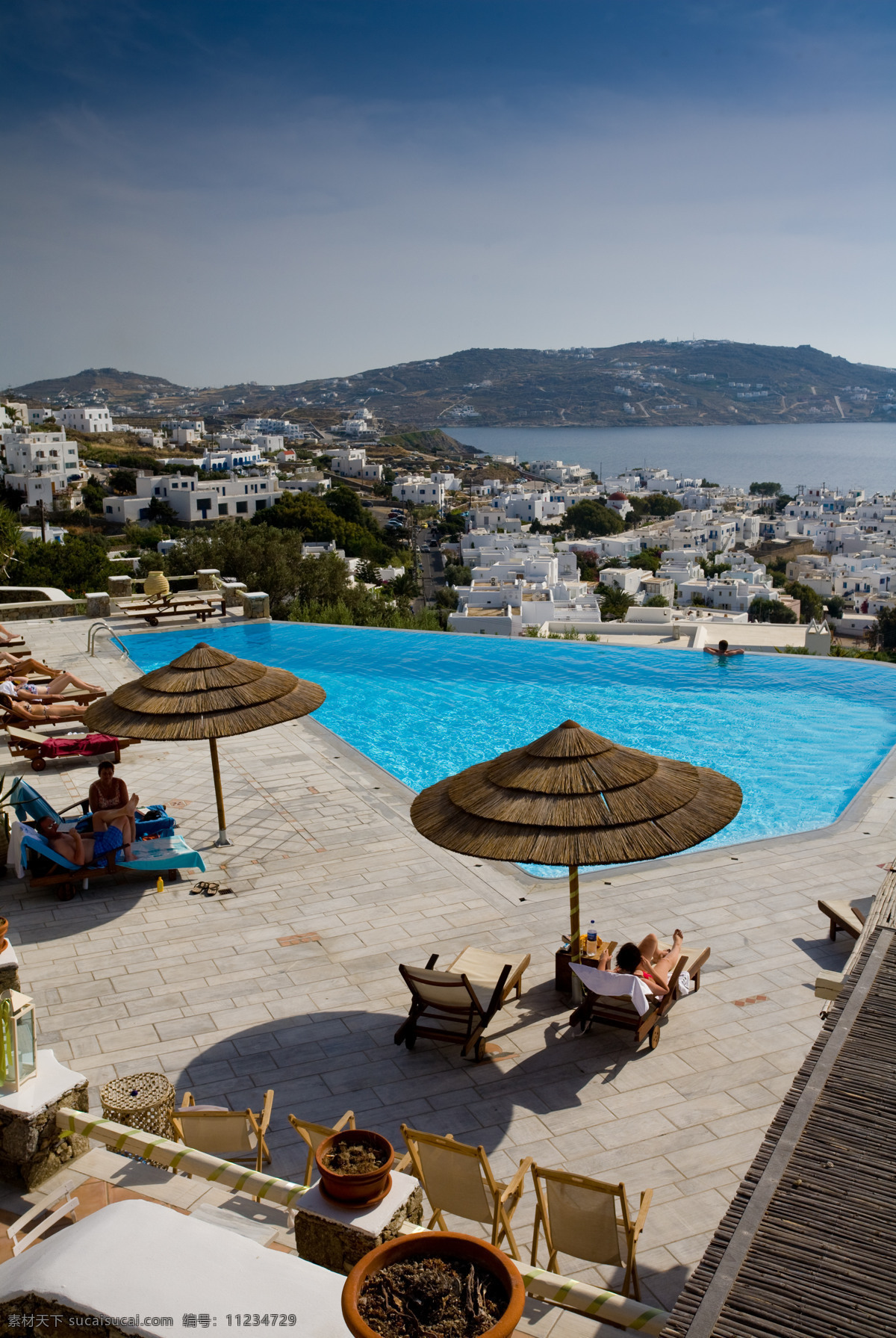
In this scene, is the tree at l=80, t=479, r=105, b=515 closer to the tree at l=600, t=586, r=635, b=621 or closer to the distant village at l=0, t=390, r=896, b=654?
the distant village at l=0, t=390, r=896, b=654

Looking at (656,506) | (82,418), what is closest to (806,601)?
(656,506)

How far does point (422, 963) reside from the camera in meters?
6.59

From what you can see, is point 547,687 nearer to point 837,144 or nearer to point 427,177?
point 837,144

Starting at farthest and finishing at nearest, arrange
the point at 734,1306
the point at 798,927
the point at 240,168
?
the point at 240,168 → the point at 798,927 → the point at 734,1306

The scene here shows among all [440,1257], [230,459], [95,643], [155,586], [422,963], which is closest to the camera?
[440,1257]

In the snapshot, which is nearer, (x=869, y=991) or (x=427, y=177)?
(x=869, y=991)

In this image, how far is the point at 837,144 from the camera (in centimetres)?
4541

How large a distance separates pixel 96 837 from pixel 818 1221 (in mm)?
6465

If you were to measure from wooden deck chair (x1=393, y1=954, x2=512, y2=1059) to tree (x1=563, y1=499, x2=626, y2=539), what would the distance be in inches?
5600

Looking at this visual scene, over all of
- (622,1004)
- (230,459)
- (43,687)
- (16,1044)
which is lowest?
(622,1004)

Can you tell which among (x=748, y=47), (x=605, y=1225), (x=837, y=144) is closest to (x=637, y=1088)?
(x=605, y=1225)

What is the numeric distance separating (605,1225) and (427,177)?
77853 millimetres

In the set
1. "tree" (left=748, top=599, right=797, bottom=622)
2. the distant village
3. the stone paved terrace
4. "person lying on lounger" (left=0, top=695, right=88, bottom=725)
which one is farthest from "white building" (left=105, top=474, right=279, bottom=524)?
the stone paved terrace

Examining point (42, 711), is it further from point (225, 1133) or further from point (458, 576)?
point (458, 576)
